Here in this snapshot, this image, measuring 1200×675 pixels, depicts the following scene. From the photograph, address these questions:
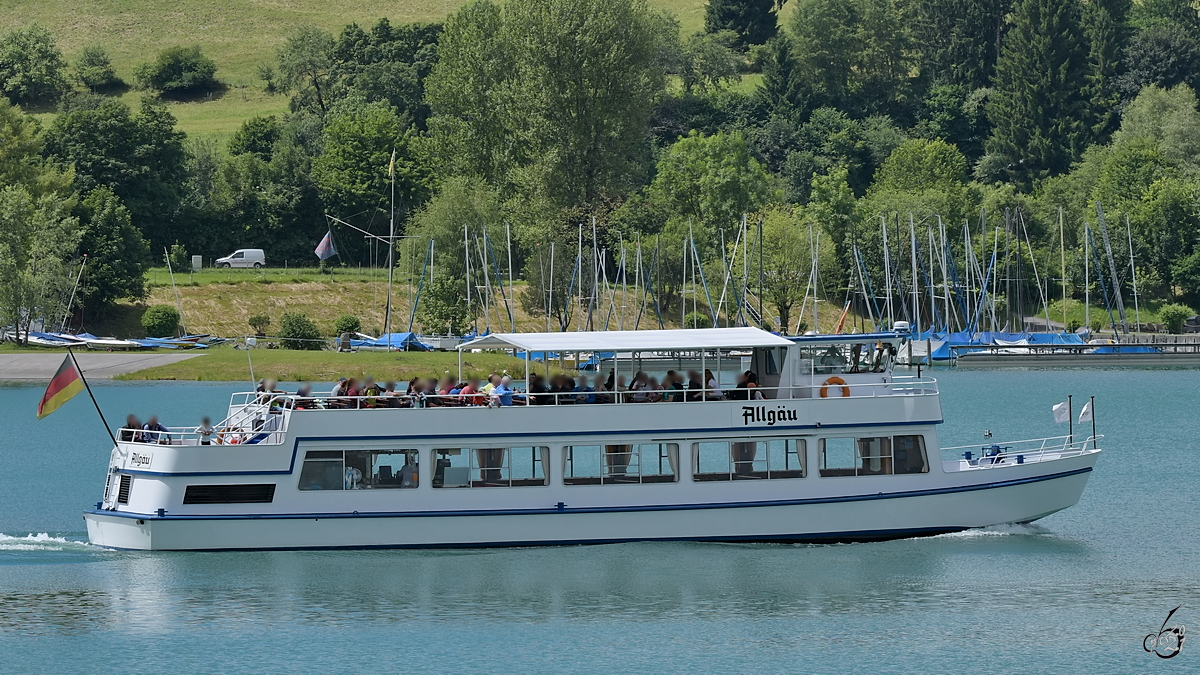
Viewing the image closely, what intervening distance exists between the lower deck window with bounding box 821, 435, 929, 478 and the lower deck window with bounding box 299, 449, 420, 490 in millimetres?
9037

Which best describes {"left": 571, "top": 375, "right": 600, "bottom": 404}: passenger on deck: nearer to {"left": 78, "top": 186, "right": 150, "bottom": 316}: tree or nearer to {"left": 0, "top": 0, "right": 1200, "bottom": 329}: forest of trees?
{"left": 0, "top": 0, "right": 1200, "bottom": 329}: forest of trees

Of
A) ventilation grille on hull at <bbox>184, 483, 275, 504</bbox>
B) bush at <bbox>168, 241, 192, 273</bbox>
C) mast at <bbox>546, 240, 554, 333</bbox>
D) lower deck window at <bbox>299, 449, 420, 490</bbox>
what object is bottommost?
ventilation grille on hull at <bbox>184, 483, 275, 504</bbox>

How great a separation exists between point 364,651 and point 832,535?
36.9 feet

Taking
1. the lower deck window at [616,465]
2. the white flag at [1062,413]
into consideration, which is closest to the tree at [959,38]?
the white flag at [1062,413]

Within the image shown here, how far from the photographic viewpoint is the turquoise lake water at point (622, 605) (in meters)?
27.9

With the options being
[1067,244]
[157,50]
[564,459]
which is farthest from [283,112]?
[564,459]

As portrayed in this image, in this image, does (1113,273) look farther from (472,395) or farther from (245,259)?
(472,395)

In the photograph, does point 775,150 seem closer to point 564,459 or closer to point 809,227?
point 809,227

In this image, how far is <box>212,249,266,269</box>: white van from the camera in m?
110

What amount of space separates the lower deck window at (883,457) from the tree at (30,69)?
125 metres

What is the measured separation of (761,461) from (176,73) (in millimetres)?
131159

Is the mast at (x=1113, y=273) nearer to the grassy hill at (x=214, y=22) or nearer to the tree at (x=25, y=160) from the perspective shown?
the tree at (x=25, y=160)

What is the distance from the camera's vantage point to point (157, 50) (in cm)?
16150

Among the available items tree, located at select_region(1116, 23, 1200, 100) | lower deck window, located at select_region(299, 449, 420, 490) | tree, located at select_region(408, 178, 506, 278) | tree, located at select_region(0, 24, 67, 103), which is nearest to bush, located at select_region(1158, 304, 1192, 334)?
tree, located at select_region(408, 178, 506, 278)
